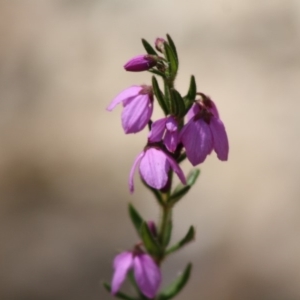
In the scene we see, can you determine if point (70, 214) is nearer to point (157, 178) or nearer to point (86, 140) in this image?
point (86, 140)

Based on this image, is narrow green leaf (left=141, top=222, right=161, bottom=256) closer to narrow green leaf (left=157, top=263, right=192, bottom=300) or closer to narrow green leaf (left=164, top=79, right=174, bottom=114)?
narrow green leaf (left=157, top=263, right=192, bottom=300)

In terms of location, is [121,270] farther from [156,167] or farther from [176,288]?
[156,167]

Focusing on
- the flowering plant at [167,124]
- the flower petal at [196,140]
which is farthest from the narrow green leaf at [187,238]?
the flower petal at [196,140]

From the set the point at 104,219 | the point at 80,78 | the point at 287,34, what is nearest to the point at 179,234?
the point at 104,219

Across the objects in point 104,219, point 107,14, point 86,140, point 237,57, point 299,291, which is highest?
point 107,14

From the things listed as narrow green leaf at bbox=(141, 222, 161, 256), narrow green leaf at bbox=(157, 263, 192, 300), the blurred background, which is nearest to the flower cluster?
narrow green leaf at bbox=(141, 222, 161, 256)

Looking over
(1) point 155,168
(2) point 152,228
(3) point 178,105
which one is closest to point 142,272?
(2) point 152,228
